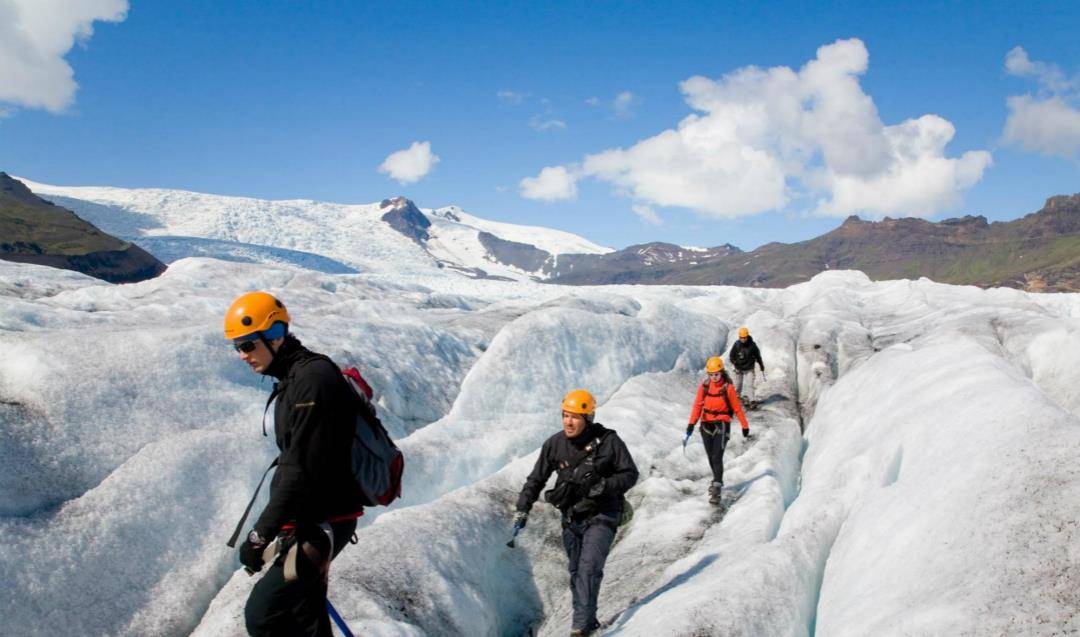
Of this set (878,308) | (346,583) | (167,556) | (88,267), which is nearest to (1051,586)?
(346,583)

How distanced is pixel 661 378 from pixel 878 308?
1699 cm

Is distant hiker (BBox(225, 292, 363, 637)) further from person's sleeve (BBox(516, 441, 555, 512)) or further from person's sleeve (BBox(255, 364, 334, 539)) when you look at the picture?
person's sleeve (BBox(516, 441, 555, 512))

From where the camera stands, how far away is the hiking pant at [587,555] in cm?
825

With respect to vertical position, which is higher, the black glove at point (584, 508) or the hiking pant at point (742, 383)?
the black glove at point (584, 508)

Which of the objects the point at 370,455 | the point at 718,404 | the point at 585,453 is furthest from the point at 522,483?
the point at 370,455

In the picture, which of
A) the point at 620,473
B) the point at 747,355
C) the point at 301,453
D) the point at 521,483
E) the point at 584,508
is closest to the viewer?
the point at 301,453

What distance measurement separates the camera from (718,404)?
45.7 ft

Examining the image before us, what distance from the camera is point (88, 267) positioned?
11444 centimetres

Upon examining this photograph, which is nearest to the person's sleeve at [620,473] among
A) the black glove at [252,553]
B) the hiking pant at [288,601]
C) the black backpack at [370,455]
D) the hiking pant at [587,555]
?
the hiking pant at [587,555]

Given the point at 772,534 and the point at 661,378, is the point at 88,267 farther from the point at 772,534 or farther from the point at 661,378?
the point at 772,534

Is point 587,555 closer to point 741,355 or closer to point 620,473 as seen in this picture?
point 620,473

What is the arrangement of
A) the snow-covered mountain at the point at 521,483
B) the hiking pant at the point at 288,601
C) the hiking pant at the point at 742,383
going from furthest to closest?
the hiking pant at the point at 742,383 < the snow-covered mountain at the point at 521,483 < the hiking pant at the point at 288,601

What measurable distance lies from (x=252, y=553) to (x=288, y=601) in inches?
19.2

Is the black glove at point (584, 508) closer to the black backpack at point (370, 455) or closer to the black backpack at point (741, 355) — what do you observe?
the black backpack at point (370, 455)
